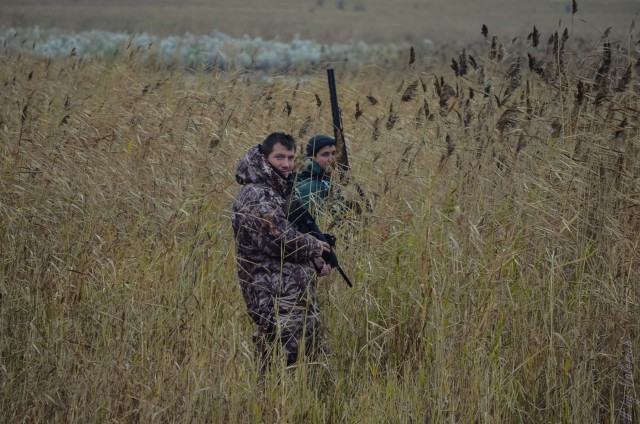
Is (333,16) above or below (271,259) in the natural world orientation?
below

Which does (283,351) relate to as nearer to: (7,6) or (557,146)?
(557,146)

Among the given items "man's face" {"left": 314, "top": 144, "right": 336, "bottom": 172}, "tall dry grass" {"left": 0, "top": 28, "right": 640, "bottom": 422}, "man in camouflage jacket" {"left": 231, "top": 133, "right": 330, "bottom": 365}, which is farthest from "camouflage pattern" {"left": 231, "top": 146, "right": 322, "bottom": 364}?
"man's face" {"left": 314, "top": 144, "right": 336, "bottom": 172}

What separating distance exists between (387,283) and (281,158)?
106cm

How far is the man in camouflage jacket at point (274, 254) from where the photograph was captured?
198 inches

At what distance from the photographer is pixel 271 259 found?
17.0 feet

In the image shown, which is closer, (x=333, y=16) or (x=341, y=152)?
(x=341, y=152)

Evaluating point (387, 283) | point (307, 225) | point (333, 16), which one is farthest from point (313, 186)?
point (333, 16)

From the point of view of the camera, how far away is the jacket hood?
16.7 feet

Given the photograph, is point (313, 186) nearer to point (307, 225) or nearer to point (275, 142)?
point (307, 225)

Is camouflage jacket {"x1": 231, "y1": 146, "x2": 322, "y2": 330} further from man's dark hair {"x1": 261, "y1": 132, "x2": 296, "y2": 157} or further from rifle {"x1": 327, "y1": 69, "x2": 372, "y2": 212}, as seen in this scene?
rifle {"x1": 327, "y1": 69, "x2": 372, "y2": 212}

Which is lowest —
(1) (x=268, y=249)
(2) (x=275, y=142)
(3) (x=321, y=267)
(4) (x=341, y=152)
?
(3) (x=321, y=267)

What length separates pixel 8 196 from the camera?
270 inches

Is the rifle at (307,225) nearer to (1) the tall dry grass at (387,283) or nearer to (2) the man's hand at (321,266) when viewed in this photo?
(2) the man's hand at (321,266)

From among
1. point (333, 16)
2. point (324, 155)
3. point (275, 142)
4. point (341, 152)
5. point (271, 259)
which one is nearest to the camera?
point (275, 142)
